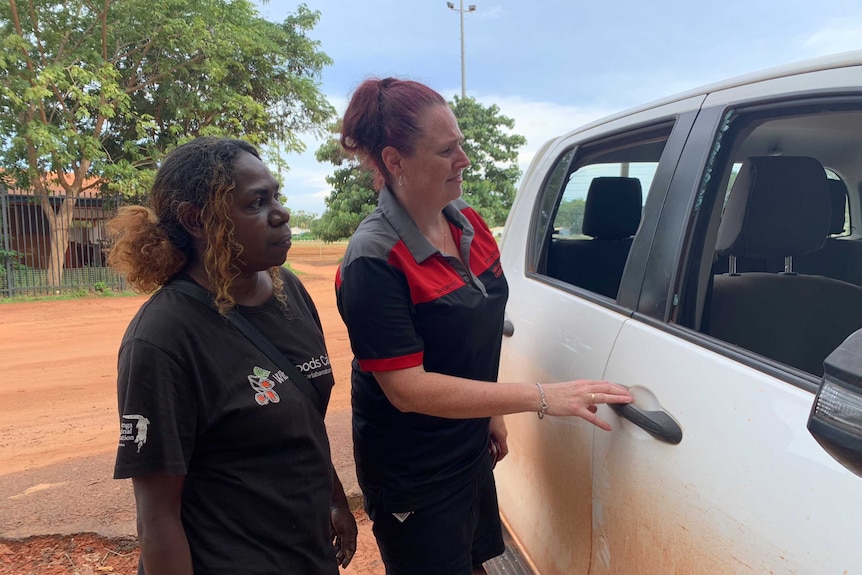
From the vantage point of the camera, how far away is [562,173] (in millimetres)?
2404

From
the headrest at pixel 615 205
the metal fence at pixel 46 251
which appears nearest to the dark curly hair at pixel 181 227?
the headrest at pixel 615 205

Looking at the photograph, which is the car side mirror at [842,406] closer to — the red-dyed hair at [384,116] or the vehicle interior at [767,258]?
the vehicle interior at [767,258]

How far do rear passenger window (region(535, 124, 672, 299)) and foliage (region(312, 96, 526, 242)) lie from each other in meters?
15.2

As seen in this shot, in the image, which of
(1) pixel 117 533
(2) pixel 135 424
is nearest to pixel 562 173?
(2) pixel 135 424

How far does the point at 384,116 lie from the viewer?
1.66 m

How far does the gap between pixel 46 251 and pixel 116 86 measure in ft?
12.9

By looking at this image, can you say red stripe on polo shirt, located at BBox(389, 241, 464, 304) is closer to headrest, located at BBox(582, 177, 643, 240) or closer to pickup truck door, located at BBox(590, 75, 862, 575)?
pickup truck door, located at BBox(590, 75, 862, 575)

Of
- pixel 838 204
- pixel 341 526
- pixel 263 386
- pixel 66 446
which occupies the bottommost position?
pixel 66 446

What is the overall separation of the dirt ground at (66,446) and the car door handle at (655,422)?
180 cm

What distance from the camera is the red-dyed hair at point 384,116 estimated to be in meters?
1.65

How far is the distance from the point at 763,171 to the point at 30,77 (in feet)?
45.4

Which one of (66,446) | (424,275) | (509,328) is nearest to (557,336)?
(509,328)

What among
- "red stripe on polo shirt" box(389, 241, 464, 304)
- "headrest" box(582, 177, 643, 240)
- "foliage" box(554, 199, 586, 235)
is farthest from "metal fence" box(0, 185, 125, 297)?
"red stripe on polo shirt" box(389, 241, 464, 304)

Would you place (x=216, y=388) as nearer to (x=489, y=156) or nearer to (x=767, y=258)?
(x=767, y=258)
